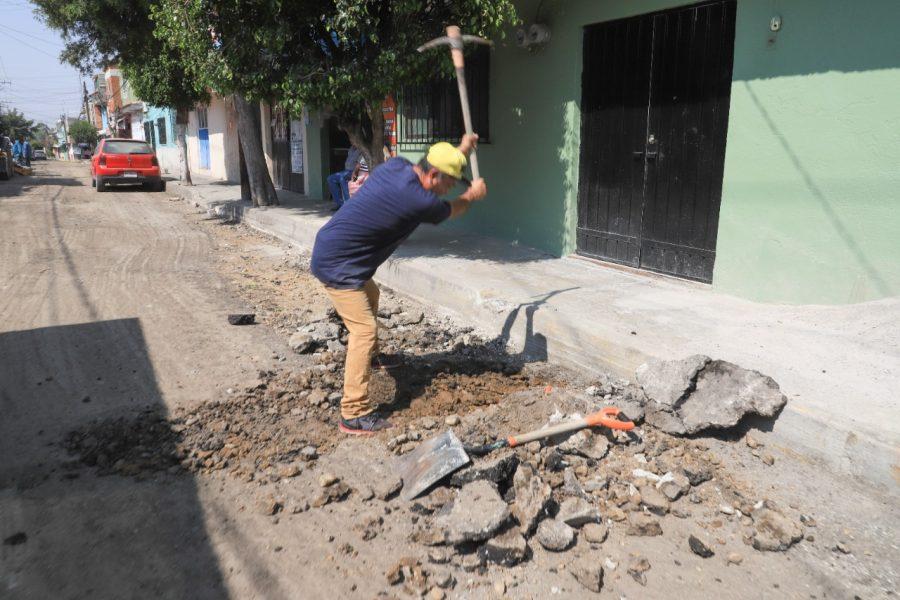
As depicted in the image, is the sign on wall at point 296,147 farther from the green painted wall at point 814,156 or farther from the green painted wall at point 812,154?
the green painted wall at point 814,156

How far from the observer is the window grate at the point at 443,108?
328 inches

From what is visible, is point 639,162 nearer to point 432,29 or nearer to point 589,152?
point 589,152

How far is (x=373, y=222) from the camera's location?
3727 millimetres

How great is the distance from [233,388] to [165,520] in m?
1.54

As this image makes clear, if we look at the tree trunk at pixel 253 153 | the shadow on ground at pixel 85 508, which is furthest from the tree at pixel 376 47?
the tree trunk at pixel 253 153

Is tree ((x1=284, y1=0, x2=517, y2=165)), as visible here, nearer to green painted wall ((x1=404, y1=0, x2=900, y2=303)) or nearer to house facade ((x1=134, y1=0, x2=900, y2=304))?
house facade ((x1=134, y1=0, x2=900, y2=304))

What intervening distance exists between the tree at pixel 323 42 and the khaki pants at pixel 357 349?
3.41 meters

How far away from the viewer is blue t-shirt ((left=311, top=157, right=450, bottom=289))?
363cm

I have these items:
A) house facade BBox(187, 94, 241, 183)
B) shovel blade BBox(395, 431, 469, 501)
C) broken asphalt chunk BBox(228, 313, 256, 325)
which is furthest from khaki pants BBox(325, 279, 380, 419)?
house facade BBox(187, 94, 241, 183)

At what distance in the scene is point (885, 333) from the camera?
13.7 feet

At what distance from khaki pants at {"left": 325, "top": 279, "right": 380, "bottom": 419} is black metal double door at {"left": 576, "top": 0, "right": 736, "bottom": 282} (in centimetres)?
345

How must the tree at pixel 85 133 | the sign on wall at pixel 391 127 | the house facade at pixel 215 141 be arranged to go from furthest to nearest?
1. the tree at pixel 85 133
2. the house facade at pixel 215 141
3. the sign on wall at pixel 391 127

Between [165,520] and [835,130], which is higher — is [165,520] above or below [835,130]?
below

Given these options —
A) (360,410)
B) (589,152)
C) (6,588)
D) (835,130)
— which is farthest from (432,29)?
(6,588)
